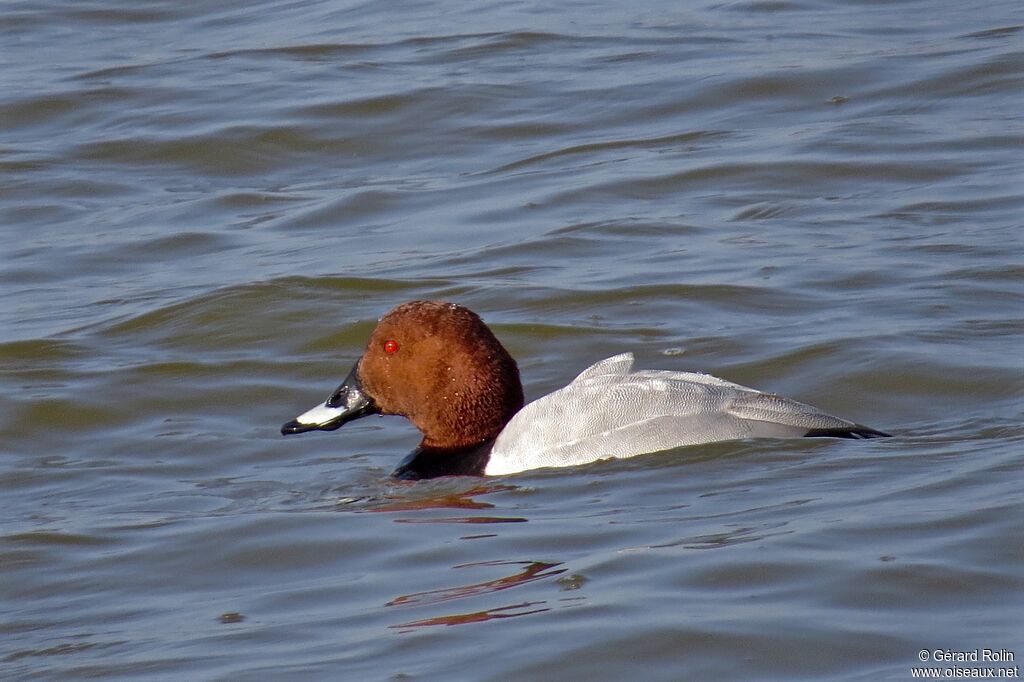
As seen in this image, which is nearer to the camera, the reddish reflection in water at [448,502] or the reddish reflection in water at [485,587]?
A: the reddish reflection in water at [485,587]

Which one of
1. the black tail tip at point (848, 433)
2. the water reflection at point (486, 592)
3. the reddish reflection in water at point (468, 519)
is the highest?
the water reflection at point (486, 592)

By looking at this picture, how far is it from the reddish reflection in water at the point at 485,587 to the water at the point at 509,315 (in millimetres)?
18

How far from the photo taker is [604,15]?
14805 millimetres

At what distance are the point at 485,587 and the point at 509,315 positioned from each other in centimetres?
393

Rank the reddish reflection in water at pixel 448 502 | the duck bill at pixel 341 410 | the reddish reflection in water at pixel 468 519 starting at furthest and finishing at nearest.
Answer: the duck bill at pixel 341 410, the reddish reflection in water at pixel 448 502, the reddish reflection in water at pixel 468 519

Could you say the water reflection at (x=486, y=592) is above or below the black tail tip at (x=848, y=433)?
above

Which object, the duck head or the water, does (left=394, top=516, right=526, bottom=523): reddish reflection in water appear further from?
the duck head

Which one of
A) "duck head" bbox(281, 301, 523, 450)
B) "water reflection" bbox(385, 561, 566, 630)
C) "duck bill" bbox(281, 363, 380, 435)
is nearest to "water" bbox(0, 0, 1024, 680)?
"water reflection" bbox(385, 561, 566, 630)

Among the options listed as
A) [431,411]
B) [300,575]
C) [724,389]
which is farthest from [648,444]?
[300,575]

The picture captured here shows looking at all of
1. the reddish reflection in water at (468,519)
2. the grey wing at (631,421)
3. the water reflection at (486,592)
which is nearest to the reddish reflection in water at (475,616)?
the water reflection at (486,592)

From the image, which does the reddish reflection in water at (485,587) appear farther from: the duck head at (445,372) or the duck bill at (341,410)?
the duck bill at (341,410)

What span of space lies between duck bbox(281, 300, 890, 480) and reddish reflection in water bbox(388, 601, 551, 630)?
160cm

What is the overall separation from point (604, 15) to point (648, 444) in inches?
371

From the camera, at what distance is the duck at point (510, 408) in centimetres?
597
